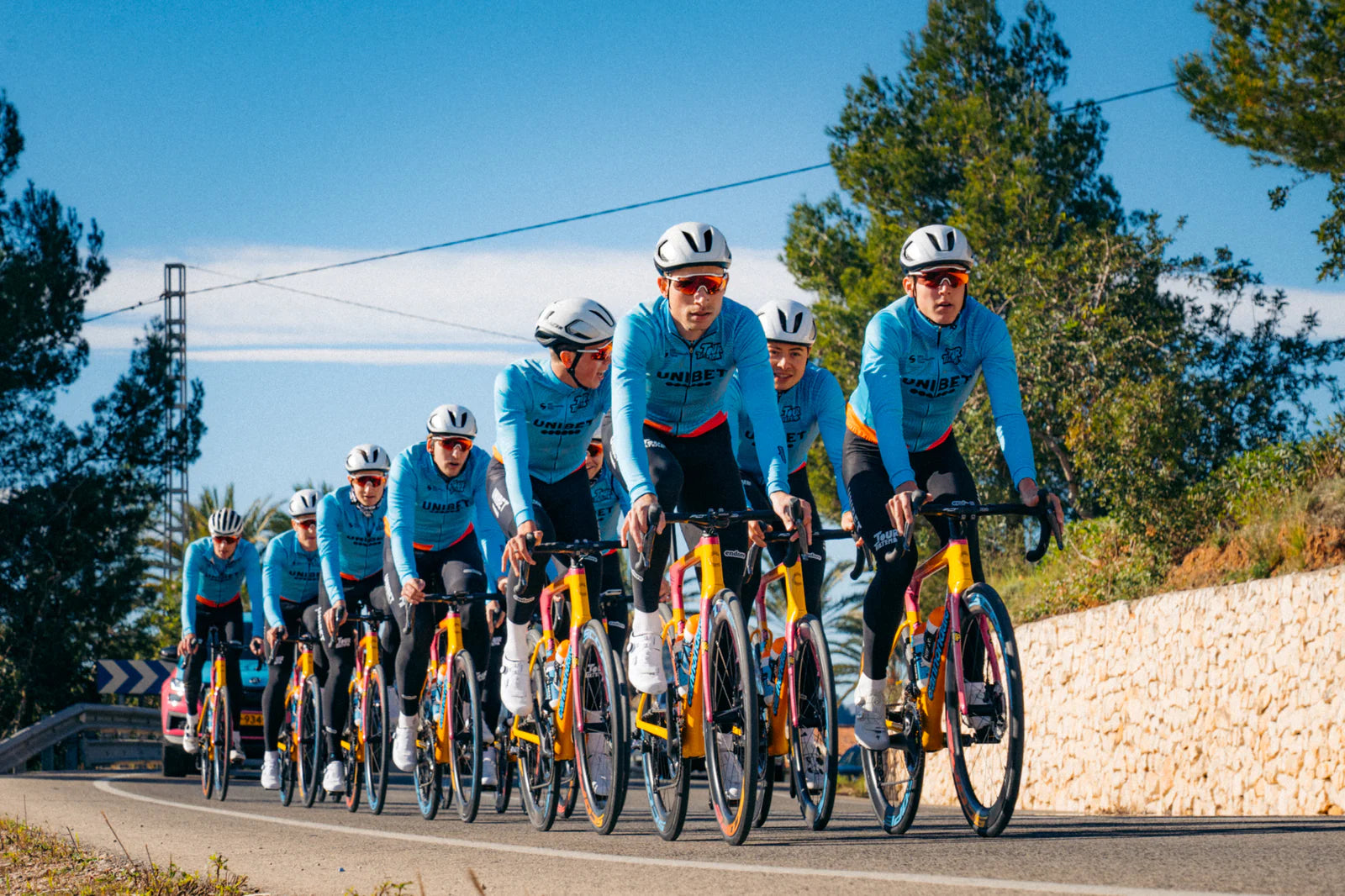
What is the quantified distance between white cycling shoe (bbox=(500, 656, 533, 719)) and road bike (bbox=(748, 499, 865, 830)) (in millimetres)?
1697

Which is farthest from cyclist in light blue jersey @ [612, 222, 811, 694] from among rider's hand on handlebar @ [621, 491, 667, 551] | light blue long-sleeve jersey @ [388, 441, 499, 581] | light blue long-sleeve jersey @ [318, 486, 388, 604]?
light blue long-sleeve jersey @ [318, 486, 388, 604]

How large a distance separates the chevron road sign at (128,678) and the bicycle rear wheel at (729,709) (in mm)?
17575

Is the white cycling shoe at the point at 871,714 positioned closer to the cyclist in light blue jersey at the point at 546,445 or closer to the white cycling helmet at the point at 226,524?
the cyclist in light blue jersey at the point at 546,445

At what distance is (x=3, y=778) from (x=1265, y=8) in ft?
59.1

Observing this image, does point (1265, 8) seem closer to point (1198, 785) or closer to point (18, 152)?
point (1198, 785)

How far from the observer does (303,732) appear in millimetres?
12555

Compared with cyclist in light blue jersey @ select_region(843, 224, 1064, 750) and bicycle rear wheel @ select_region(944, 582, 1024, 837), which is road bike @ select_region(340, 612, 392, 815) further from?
bicycle rear wheel @ select_region(944, 582, 1024, 837)

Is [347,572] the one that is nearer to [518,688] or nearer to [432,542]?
[432,542]

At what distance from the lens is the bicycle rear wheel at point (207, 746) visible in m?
13.8

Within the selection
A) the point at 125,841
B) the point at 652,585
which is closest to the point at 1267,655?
the point at 652,585

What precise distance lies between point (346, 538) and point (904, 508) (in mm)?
6913

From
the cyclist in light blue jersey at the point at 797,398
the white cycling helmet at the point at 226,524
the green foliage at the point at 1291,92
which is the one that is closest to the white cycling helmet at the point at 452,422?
the cyclist in light blue jersey at the point at 797,398

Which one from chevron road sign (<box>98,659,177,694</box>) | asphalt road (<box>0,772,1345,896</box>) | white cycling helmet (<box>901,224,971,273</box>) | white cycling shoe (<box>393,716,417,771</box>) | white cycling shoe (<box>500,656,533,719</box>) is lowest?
asphalt road (<box>0,772,1345,896</box>)

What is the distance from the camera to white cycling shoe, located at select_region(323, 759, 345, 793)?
1166 cm
